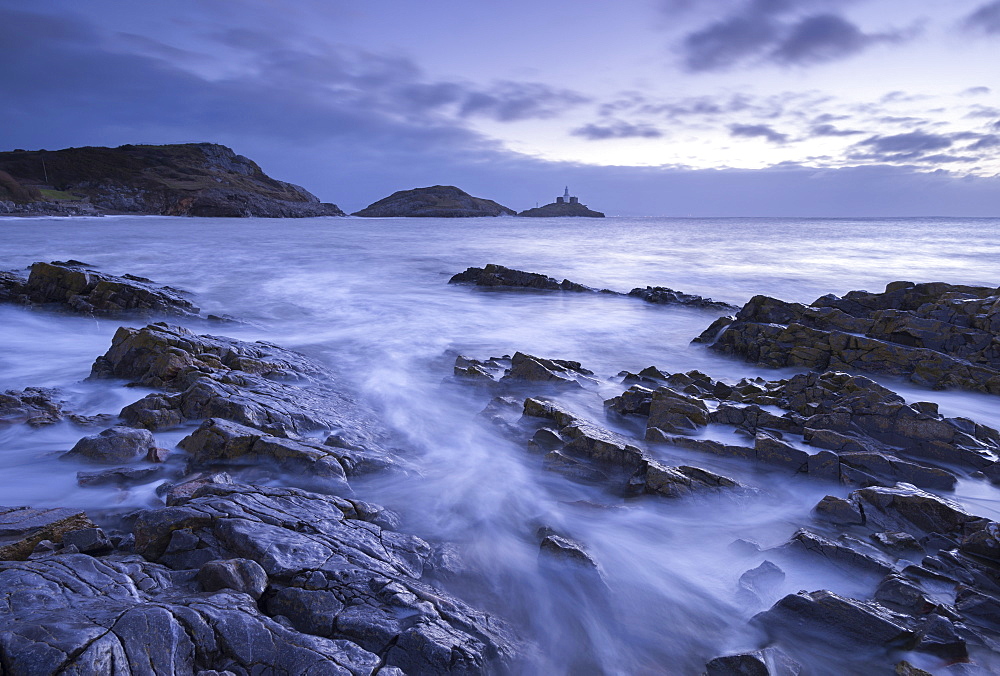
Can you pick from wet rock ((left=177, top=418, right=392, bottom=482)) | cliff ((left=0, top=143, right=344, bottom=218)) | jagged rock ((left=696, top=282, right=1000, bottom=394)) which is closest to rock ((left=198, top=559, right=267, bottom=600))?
wet rock ((left=177, top=418, right=392, bottom=482))

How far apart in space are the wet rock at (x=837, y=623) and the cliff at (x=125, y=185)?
81568 mm

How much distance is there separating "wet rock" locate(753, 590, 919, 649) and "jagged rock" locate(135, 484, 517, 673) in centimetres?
184

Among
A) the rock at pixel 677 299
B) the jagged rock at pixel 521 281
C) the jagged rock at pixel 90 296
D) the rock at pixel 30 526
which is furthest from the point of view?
the jagged rock at pixel 521 281

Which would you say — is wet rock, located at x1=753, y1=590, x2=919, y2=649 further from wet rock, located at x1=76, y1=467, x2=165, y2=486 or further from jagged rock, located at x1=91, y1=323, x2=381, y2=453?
wet rock, located at x1=76, y1=467, x2=165, y2=486

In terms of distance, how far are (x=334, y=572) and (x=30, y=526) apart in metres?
2.13

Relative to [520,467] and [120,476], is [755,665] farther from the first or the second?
[120,476]

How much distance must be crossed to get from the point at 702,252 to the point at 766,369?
1287 inches

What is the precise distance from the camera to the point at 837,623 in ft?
11.3

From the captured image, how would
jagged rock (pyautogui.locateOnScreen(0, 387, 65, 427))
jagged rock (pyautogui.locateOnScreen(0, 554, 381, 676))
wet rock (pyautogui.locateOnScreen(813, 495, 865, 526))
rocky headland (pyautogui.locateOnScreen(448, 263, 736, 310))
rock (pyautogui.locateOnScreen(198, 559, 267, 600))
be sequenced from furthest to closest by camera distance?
1. rocky headland (pyautogui.locateOnScreen(448, 263, 736, 310))
2. jagged rock (pyautogui.locateOnScreen(0, 387, 65, 427))
3. wet rock (pyautogui.locateOnScreen(813, 495, 865, 526))
4. rock (pyautogui.locateOnScreen(198, 559, 267, 600))
5. jagged rock (pyautogui.locateOnScreen(0, 554, 381, 676))

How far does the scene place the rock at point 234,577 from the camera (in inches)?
110

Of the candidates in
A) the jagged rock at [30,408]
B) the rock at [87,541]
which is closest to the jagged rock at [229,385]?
the jagged rock at [30,408]

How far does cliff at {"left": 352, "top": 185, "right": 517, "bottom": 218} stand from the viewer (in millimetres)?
131750

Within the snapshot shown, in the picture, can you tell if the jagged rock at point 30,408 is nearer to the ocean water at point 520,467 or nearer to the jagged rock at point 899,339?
the ocean water at point 520,467

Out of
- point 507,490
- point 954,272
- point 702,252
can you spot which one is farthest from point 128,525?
point 702,252
